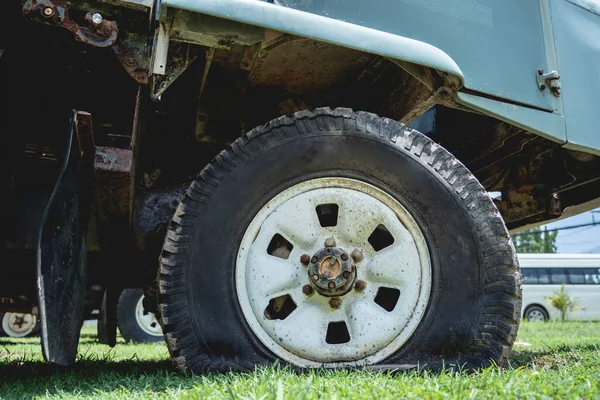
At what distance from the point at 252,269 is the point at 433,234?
2.24 ft

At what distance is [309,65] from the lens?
2465 millimetres

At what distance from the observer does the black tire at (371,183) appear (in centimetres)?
184

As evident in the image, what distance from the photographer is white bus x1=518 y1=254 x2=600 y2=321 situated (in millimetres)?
19188

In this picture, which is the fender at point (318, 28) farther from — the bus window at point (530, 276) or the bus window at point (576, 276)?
the bus window at point (576, 276)

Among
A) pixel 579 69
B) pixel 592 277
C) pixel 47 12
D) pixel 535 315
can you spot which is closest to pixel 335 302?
pixel 47 12

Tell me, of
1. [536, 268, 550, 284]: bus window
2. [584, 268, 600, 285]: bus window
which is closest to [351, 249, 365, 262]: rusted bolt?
[536, 268, 550, 284]: bus window

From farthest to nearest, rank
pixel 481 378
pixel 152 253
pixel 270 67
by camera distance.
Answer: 1. pixel 152 253
2. pixel 270 67
3. pixel 481 378

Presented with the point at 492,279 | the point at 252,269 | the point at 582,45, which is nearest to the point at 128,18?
the point at 252,269

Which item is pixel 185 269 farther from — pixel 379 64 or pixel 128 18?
pixel 379 64

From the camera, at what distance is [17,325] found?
10555 millimetres

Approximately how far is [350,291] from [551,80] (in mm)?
1499

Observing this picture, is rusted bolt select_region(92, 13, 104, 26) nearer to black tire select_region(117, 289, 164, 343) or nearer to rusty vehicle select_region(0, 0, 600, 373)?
rusty vehicle select_region(0, 0, 600, 373)

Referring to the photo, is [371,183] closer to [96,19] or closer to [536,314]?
[96,19]

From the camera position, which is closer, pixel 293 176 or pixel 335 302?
pixel 335 302
